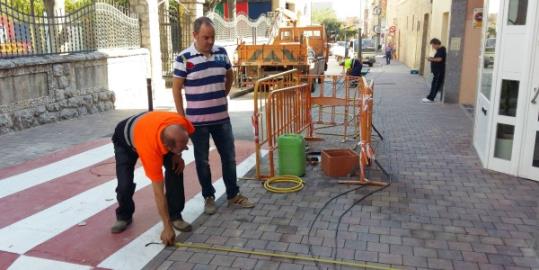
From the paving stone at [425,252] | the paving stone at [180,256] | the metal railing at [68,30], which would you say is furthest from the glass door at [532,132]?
the metal railing at [68,30]

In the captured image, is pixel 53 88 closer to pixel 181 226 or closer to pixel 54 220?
pixel 54 220

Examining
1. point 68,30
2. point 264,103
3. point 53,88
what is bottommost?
point 264,103

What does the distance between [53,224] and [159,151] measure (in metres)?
1.83

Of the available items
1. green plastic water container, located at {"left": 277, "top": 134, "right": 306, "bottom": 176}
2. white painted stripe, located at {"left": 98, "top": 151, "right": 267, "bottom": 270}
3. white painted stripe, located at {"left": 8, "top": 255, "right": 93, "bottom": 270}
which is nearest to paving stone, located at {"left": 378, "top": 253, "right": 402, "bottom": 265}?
white painted stripe, located at {"left": 98, "top": 151, "right": 267, "bottom": 270}

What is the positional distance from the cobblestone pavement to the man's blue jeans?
27 cm

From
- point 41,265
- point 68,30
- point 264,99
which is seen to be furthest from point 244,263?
point 68,30

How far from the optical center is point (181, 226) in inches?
168

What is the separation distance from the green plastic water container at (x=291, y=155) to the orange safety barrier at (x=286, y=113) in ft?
0.42

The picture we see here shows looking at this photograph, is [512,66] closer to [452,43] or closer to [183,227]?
[183,227]

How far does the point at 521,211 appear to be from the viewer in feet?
15.5

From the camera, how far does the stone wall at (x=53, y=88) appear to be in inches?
325

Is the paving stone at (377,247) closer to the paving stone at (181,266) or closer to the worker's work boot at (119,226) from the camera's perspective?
the paving stone at (181,266)

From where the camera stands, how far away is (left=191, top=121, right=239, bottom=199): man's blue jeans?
456 centimetres

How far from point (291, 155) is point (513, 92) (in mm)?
2892
